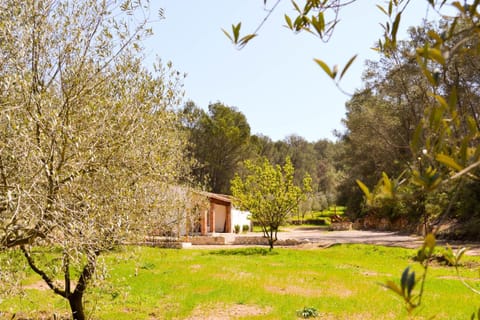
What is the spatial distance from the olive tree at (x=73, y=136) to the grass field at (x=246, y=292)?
107 cm

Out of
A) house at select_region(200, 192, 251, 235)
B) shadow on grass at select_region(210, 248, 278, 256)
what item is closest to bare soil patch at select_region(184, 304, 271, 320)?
shadow on grass at select_region(210, 248, 278, 256)

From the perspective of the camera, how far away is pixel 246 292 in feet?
42.9

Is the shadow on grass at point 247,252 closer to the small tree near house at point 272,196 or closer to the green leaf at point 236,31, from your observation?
the small tree near house at point 272,196

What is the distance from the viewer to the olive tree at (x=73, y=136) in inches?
214

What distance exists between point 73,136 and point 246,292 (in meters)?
8.73

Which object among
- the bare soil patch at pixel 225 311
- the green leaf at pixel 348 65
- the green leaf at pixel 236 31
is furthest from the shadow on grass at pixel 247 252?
the green leaf at pixel 348 65

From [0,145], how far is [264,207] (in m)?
23.7

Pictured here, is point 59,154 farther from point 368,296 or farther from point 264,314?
point 368,296

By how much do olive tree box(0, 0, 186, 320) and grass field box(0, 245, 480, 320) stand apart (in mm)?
→ 1071

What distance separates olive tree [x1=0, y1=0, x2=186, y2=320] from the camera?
214 inches

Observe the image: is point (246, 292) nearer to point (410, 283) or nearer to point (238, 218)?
point (410, 283)

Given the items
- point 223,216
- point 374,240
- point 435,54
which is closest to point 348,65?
point 435,54

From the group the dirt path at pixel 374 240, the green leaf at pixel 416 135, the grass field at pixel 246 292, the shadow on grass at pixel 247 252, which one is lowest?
the grass field at pixel 246 292

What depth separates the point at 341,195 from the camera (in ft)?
182
